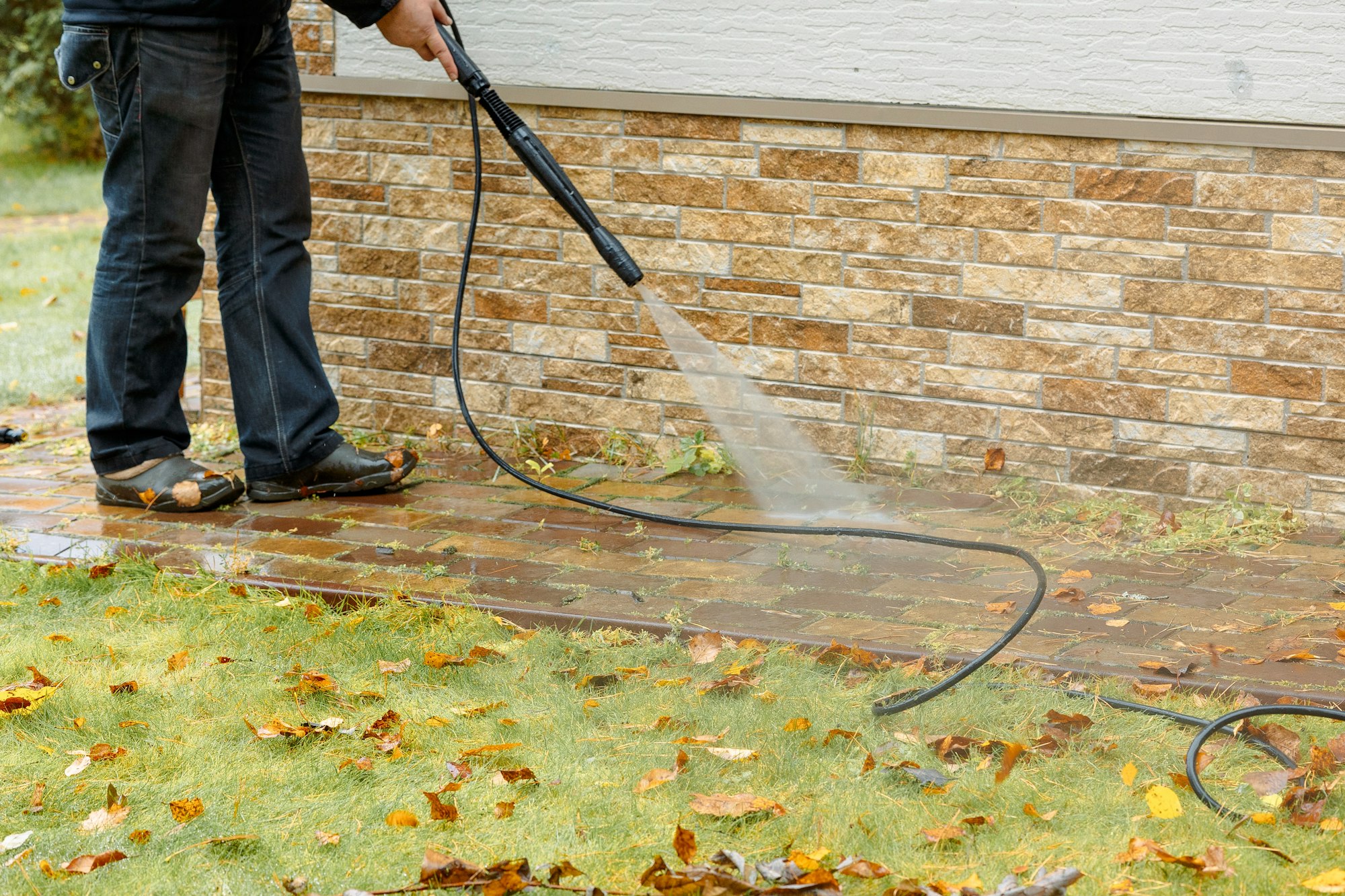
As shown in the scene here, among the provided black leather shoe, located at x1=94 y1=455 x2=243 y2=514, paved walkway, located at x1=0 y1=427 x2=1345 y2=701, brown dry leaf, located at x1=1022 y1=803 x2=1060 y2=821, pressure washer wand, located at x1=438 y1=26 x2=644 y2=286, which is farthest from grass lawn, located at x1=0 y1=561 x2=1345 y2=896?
pressure washer wand, located at x1=438 y1=26 x2=644 y2=286

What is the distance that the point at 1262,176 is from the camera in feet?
12.0

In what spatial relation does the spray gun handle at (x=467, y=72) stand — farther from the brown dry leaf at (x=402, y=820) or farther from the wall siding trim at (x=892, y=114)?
the brown dry leaf at (x=402, y=820)

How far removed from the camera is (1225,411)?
3820mm

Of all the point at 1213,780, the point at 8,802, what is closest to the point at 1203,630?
the point at 1213,780

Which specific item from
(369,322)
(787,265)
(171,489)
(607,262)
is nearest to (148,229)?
(171,489)

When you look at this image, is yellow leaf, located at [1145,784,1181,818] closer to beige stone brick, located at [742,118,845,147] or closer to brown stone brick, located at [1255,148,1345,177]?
brown stone brick, located at [1255,148,1345,177]

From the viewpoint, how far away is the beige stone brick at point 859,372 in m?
4.16

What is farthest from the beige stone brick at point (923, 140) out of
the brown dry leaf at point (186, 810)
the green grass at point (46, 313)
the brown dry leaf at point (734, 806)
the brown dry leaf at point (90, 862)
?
the green grass at point (46, 313)

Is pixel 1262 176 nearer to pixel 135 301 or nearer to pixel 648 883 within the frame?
pixel 648 883

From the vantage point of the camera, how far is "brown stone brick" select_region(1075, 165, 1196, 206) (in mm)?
3756

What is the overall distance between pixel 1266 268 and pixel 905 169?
3.25 feet

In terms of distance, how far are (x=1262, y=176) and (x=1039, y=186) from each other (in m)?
0.56

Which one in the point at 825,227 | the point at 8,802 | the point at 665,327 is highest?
the point at 825,227

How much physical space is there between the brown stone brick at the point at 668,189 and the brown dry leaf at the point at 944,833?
98.5 inches
